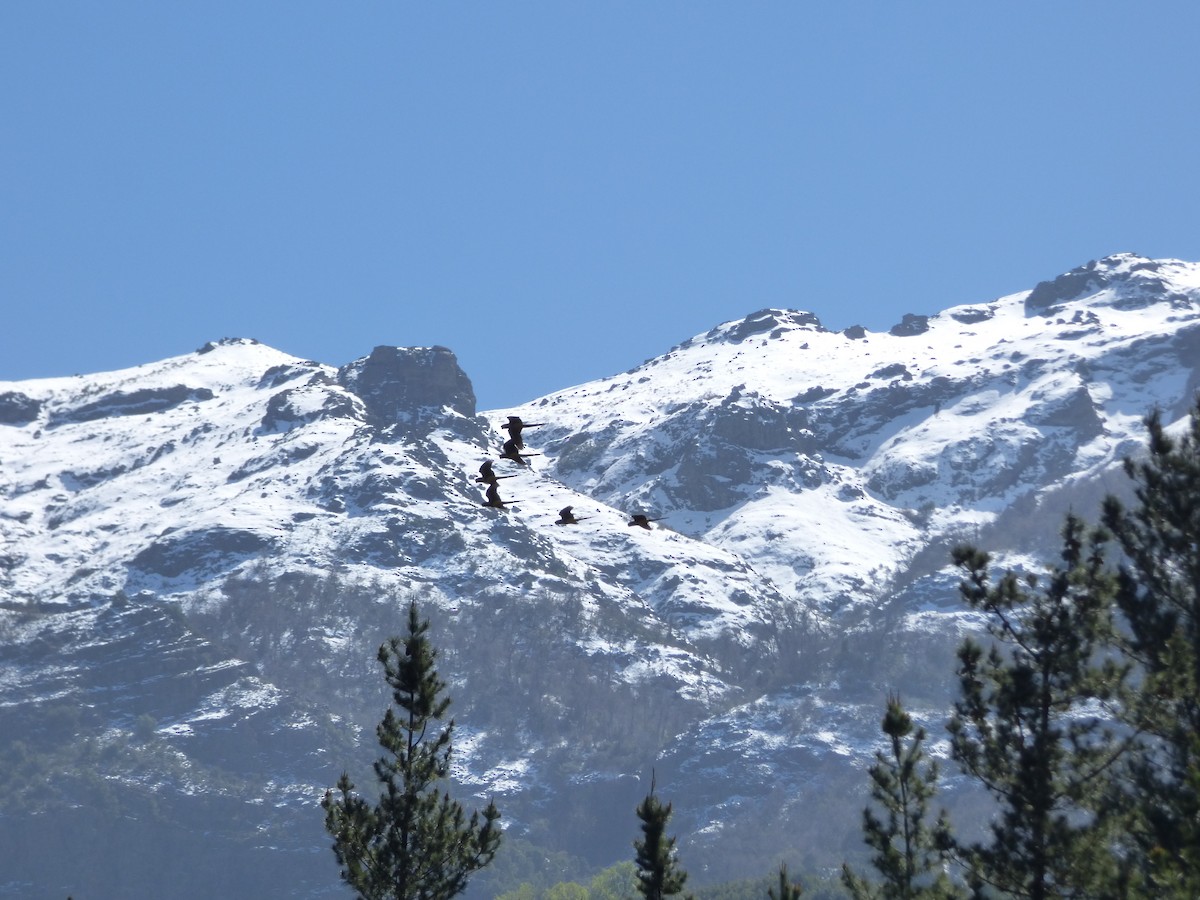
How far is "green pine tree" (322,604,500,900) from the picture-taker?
52.2m

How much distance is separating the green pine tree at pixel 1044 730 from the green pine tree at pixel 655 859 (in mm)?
9153

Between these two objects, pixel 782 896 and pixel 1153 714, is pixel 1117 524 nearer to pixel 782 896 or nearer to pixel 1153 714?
pixel 1153 714

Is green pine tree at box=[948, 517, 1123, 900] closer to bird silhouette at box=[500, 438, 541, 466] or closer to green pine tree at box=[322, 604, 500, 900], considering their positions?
green pine tree at box=[322, 604, 500, 900]

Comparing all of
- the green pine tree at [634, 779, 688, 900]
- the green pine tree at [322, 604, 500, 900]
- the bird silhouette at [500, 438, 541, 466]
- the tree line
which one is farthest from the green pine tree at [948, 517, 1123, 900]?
the bird silhouette at [500, 438, 541, 466]

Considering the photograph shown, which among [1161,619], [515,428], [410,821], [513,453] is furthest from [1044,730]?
[515,428]

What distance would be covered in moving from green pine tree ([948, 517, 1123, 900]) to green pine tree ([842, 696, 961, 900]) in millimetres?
5798

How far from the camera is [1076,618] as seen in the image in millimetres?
48188

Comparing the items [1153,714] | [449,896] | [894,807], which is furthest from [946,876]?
[449,896]

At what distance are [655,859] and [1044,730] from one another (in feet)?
41.7

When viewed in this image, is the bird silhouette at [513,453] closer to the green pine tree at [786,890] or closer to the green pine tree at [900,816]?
the green pine tree at [786,890]

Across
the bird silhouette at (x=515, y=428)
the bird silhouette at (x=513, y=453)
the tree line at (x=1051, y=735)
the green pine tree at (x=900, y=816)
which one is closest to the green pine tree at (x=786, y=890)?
the tree line at (x=1051, y=735)

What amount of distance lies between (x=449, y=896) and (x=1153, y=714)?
22159 mm

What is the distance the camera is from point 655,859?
171 feet

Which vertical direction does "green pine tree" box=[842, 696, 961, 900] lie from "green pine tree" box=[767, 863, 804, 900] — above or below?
above
